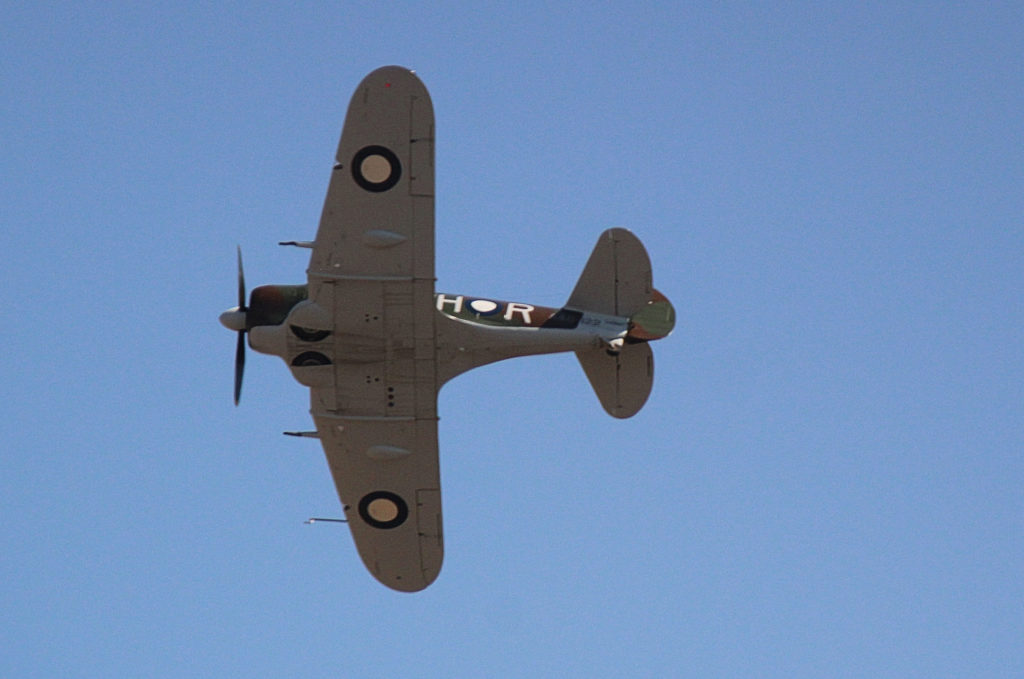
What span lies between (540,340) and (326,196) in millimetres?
3631

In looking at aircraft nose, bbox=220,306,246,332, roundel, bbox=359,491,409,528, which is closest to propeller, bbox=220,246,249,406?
aircraft nose, bbox=220,306,246,332

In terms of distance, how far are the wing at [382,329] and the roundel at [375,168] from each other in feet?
0.04

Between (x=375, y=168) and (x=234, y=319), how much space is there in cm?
316

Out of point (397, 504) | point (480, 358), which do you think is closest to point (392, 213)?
point (480, 358)

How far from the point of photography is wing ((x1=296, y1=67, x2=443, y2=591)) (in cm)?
2312

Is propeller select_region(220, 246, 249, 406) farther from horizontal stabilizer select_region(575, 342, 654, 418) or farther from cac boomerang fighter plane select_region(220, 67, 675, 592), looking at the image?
horizontal stabilizer select_region(575, 342, 654, 418)

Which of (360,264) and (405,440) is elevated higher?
(360,264)

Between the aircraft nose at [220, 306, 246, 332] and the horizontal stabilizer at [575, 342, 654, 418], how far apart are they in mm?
4768

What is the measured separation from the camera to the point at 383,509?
83.6ft

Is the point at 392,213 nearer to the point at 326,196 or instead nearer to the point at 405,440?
the point at 326,196

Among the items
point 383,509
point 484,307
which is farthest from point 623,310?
point 383,509

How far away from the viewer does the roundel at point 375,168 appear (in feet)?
75.9

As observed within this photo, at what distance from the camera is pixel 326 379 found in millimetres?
24422

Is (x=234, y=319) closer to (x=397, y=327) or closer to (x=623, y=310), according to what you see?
(x=397, y=327)
